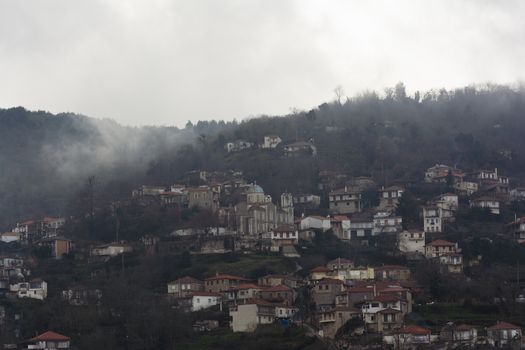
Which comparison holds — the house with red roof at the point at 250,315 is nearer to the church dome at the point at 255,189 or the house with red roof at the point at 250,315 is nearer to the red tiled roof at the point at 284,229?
the red tiled roof at the point at 284,229

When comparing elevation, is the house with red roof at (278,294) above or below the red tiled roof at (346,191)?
below

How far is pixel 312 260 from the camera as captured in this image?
94062 millimetres

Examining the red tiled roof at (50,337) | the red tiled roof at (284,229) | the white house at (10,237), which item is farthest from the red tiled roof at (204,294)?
the white house at (10,237)

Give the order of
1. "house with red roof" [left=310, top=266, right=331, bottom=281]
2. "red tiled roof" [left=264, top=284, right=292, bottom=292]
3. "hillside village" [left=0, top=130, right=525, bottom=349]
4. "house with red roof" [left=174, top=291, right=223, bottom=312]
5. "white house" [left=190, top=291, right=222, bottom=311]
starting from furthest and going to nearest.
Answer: "house with red roof" [left=310, top=266, right=331, bottom=281]
"white house" [left=190, top=291, right=222, bottom=311]
"house with red roof" [left=174, top=291, right=223, bottom=312]
"red tiled roof" [left=264, top=284, right=292, bottom=292]
"hillside village" [left=0, top=130, right=525, bottom=349]

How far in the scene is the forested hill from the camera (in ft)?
405

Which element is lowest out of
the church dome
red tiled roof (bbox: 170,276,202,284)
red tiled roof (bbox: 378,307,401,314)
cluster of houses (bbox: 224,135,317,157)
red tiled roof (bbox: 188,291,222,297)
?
red tiled roof (bbox: 378,307,401,314)

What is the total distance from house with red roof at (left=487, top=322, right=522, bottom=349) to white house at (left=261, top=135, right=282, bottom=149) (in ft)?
197

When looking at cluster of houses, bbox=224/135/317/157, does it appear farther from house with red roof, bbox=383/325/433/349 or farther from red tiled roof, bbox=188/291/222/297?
house with red roof, bbox=383/325/433/349

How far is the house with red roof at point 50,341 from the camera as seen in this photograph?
3099 inches

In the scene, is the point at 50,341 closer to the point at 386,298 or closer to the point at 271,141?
the point at 386,298

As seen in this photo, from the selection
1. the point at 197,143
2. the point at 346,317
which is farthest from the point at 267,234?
the point at 197,143

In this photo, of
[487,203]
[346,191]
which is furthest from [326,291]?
[346,191]

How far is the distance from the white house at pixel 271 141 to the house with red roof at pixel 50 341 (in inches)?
2175

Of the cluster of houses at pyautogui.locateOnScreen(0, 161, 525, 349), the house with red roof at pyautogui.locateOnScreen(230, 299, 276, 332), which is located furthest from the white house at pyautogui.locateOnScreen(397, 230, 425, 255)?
the house with red roof at pyautogui.locateOnScreen(230, 299, 276, 332)
